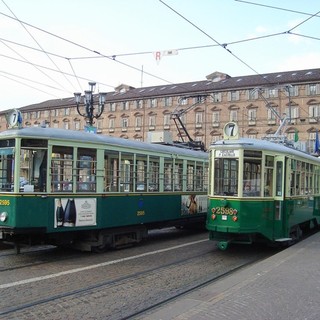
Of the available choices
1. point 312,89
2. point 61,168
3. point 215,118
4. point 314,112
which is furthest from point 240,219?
point 215,118

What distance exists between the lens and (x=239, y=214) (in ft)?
35.6

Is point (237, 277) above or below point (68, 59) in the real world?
below

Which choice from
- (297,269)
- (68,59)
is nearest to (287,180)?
(297,269)

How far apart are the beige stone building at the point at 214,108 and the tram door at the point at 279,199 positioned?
45.5 m

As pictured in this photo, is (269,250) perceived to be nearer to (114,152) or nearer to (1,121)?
(114,152)

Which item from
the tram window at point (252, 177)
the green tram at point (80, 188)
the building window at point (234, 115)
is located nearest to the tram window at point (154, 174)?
the green tram at point (80, 188)

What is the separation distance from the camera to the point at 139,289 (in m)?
7.79

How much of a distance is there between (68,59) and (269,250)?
9.84 m

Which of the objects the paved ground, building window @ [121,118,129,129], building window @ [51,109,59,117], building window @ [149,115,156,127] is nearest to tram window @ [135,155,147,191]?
the paved ground

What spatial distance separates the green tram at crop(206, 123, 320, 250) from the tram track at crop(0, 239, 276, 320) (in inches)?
30.8

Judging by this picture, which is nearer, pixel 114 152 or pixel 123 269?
pixel 123 269

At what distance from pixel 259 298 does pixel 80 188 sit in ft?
18.3

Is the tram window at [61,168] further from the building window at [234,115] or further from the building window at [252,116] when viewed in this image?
the building window at [234,115]

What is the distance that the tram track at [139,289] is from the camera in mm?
6480
